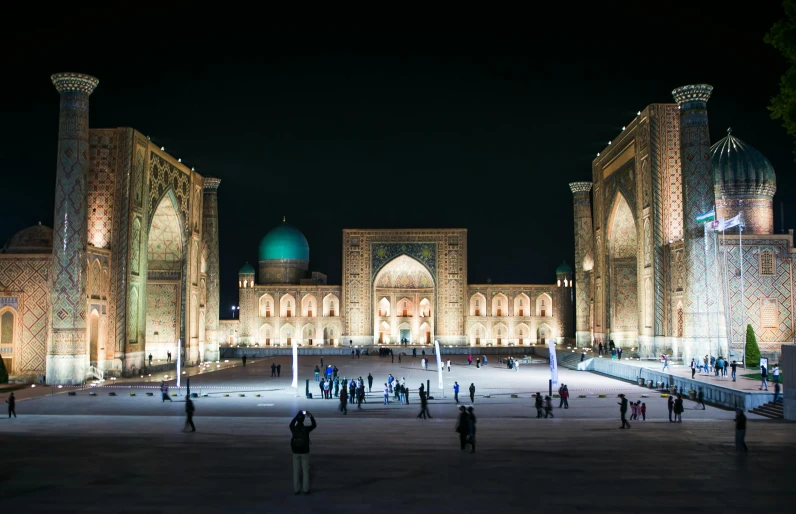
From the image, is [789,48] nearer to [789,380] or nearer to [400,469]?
[789,380]

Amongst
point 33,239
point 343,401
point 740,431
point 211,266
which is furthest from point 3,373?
point 740,431

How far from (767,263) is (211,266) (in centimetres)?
2269

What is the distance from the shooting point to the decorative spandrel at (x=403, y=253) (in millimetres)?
42781

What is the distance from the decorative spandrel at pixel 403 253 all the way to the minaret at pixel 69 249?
2365cm

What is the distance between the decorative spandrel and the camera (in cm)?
4278

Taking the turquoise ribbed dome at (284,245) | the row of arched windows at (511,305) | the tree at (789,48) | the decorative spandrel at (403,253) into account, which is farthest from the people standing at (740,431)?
the turquoise ribbed dome at (284,245)

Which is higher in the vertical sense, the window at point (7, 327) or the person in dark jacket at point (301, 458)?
the window at point (7, 327)

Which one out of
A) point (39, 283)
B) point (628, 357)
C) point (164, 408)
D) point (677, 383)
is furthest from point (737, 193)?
point (39, 283)

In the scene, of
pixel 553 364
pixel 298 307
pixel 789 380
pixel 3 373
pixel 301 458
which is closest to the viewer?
pixel 301 458

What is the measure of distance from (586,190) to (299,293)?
18.2 metres

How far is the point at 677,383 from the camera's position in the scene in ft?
61.6

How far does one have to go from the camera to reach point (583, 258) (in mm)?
37188

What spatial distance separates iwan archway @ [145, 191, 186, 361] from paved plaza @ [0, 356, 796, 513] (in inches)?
509

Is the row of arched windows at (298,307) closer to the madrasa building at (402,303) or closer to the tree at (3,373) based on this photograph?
the madrasa building at (402,303)
